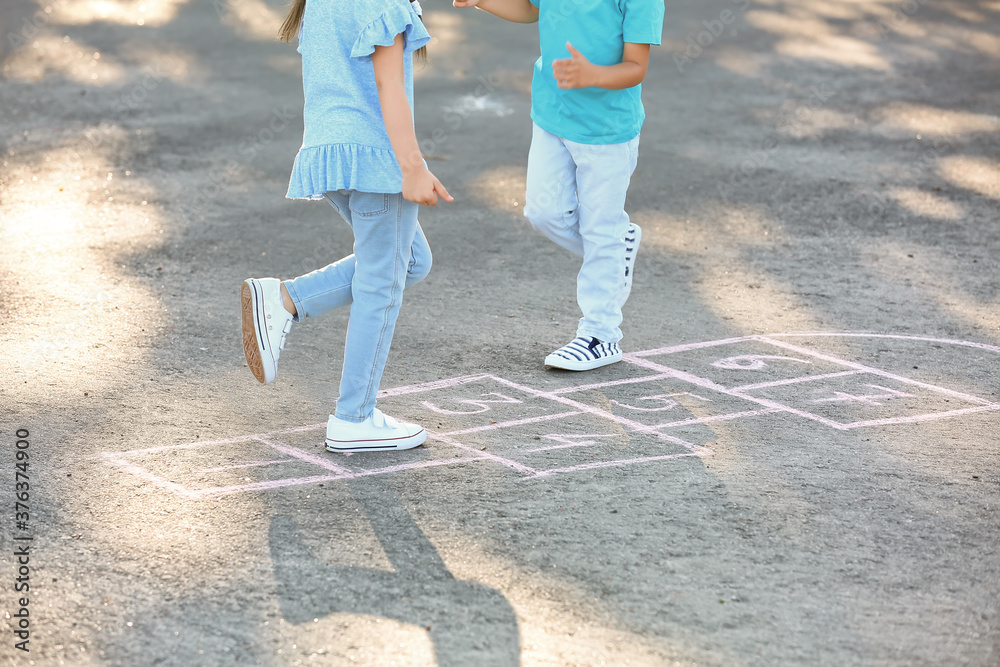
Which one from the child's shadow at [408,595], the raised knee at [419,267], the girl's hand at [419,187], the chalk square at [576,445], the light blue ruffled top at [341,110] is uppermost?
Result: the light blue ruffled top at [341,110]

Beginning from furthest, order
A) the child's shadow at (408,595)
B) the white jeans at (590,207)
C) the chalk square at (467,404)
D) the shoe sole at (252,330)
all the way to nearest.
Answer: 1. the white jeans at (590,207)
2. the chalk square at (467,404)
3. the shoe sole at (252,330)
4. the child's shadow at (408,595)

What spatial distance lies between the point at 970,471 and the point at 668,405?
1.17 meters

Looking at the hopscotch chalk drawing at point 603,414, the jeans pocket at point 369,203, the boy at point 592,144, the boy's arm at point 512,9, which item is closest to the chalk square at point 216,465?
the hopscotch chalk drawing at point 603,414

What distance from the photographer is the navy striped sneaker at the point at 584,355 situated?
4.75 metres

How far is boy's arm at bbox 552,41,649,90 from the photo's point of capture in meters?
4.29

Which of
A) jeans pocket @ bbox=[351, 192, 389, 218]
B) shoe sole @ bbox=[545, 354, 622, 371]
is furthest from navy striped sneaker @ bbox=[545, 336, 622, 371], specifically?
jeans pocket @ bbox=[351, 192, 389, 218]

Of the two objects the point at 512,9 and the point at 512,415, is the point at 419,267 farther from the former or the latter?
the point at 512,9

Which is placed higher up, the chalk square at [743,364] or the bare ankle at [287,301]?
the bare ankle at [287,301]

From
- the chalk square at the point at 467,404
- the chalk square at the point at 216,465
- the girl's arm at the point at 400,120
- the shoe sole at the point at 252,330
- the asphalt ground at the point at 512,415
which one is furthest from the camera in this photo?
the chalk square at the point at 467,404

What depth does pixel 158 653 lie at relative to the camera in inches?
109

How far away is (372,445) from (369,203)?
91 centimetres

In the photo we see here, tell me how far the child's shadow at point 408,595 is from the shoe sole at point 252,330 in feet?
2.20

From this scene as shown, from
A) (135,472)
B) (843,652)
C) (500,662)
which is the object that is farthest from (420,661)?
(135,472)

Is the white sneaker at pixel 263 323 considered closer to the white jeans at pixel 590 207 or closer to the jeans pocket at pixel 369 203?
the jeans pocket at pixel 369 203
